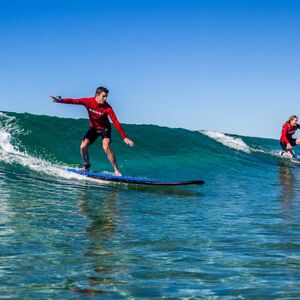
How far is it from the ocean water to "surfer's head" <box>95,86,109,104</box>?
2.01 metres

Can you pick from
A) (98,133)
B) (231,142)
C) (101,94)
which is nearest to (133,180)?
(98,133)

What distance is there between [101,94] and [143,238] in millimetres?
6298

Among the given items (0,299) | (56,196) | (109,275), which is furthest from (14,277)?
(56,196)

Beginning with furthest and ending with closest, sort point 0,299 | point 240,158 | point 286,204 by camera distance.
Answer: point 240,158 < point 286,204 < point 0,299

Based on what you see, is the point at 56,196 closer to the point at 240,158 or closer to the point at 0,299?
the point at 0,299

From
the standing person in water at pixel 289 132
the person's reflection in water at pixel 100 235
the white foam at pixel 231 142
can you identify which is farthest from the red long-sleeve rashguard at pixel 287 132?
the person's reflection in water at pixel 100 235

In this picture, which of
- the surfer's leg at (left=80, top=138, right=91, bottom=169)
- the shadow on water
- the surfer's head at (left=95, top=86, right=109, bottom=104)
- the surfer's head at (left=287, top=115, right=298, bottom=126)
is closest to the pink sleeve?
the surfer's head at (left=95, top=86, right=109, bottom=104)

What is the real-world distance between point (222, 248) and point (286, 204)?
13.5ft

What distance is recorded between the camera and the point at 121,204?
26.7 feet

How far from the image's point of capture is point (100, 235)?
17.8 ft

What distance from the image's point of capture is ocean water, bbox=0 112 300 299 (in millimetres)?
3639

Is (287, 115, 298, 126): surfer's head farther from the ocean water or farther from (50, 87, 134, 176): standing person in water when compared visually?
(50, 87, 134, 176): standing person in water

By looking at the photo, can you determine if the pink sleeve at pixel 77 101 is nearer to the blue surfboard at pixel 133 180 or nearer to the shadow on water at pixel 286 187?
the blue surfboard at pixel 133 180

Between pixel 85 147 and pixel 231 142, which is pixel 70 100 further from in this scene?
pixel 231 142
